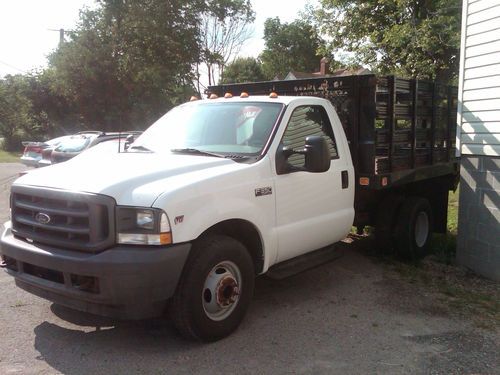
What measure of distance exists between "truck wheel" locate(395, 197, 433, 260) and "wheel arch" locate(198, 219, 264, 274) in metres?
2.71

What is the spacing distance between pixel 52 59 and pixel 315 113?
27279mm

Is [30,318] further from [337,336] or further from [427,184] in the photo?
[427,184]

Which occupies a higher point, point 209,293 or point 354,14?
point 354,14

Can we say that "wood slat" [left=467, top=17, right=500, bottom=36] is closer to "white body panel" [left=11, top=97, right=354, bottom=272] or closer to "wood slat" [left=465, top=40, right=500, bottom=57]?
"wood slat" [left=465, top=40, right=500, bottom=57]

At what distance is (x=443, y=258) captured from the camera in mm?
7023

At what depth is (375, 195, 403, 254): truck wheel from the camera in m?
6.70

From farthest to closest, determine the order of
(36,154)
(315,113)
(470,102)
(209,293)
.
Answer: (36,154) → (470,102) → (315,113) → (209,293)

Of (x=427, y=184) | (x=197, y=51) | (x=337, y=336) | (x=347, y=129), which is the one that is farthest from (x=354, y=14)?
(x=337, y=336)

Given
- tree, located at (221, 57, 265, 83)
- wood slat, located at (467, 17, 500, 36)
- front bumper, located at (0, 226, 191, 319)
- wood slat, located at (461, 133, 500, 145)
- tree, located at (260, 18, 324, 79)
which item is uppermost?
tree, located at (260, 18, 324, 79)

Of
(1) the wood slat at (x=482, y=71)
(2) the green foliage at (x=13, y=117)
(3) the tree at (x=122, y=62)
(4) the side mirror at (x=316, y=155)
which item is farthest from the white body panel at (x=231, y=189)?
(2) the green foliage at (x=13, y=117)

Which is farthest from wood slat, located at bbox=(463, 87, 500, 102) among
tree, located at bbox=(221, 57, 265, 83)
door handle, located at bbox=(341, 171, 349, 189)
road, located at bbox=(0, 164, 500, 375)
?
tree, located at bbox=(221, 57, 265, 83)

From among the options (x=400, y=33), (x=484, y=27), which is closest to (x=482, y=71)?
(x=484, y=27)

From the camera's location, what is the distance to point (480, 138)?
20.8ft

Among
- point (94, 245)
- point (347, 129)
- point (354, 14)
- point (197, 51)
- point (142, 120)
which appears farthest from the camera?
point (197, 51)
